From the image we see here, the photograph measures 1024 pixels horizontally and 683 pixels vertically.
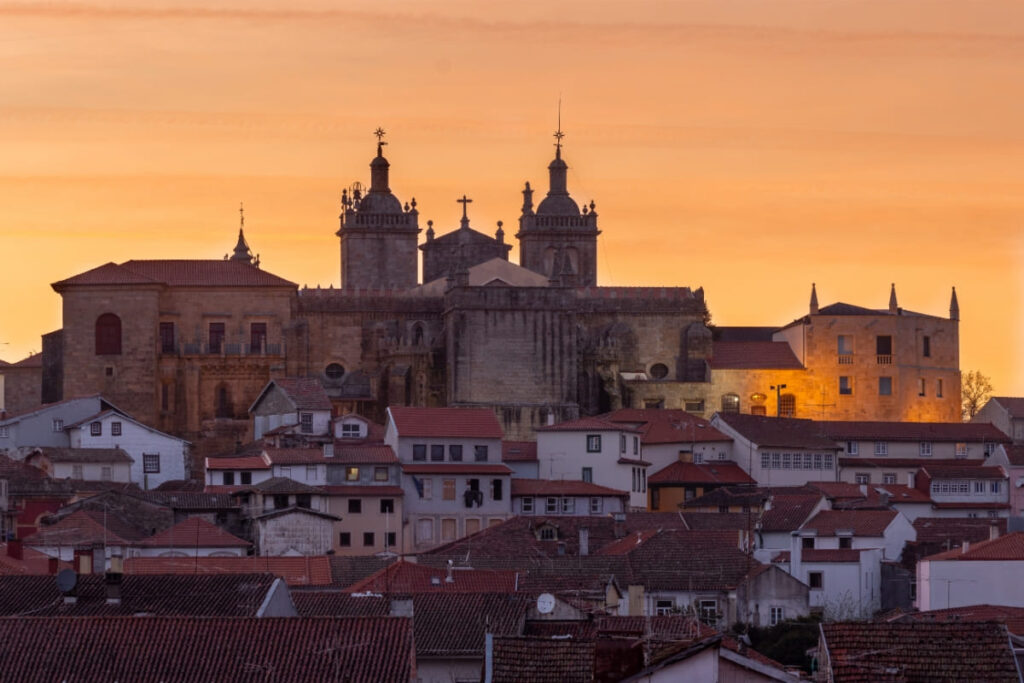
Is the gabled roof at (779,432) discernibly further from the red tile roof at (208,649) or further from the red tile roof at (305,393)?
the red tile roof at (208,649)

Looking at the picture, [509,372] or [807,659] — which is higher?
[509,372]

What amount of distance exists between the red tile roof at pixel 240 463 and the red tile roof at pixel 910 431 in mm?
24203

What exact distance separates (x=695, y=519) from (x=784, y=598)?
14.8 metres

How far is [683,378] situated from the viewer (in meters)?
122

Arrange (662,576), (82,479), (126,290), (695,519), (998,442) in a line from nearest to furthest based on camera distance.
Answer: (662,576), (695,519), (82,479), (998,442), (126,290)

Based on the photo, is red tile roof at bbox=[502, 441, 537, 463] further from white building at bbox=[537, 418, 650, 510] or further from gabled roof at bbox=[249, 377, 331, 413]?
gabled roof at bbox=[249, 377, 331, 413]

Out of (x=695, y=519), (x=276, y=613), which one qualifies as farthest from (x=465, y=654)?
(x=695, y=519)

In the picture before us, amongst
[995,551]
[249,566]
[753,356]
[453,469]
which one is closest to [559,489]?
[453,469]

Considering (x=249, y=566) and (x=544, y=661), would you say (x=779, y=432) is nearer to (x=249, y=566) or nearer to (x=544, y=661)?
(x=249, y=566)

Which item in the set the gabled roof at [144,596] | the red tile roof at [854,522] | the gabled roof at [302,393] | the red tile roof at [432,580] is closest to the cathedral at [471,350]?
the gabled roof at [302,393]

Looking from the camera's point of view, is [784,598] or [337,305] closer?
[784,598]

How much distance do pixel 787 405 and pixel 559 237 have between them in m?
18.6

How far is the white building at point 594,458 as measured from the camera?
3964 inches

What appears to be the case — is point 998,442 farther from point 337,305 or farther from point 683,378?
point 337,305
